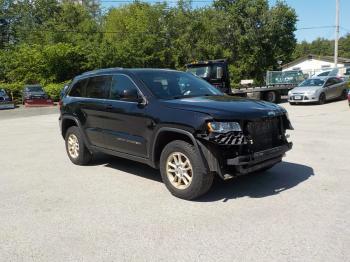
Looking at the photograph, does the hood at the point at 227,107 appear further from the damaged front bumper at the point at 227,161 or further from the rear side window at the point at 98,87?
the rear side window at the point at 98,87

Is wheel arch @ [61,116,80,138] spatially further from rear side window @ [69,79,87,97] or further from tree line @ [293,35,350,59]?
tree line @ [293,35,350,59]

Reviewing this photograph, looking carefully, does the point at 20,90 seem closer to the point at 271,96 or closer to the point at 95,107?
the point at 271,96

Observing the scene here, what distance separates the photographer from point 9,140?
12.1 m

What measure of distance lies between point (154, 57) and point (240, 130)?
3773 centimetres

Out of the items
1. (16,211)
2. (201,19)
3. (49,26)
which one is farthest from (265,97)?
(49,26)

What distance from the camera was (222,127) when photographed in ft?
17.3

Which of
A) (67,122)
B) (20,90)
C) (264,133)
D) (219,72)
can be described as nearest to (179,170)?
(264,133)

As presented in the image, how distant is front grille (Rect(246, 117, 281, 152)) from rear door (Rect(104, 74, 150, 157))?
1.49 m

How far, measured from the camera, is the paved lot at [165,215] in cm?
410

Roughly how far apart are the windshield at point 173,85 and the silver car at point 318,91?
15442mm

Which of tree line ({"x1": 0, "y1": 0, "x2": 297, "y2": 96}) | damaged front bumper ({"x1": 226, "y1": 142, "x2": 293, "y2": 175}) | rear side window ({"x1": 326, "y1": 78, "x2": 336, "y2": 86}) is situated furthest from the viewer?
tree line ({"x1": 0, "y1": 0, "x2": 297, "y2": 96})

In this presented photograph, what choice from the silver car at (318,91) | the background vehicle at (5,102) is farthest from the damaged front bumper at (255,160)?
the background vehicle at (5,102)

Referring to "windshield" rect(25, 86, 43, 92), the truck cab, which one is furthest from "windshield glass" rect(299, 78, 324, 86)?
"windshield" rect(25, 86, 43, 92)

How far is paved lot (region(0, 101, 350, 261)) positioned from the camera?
4.10m
